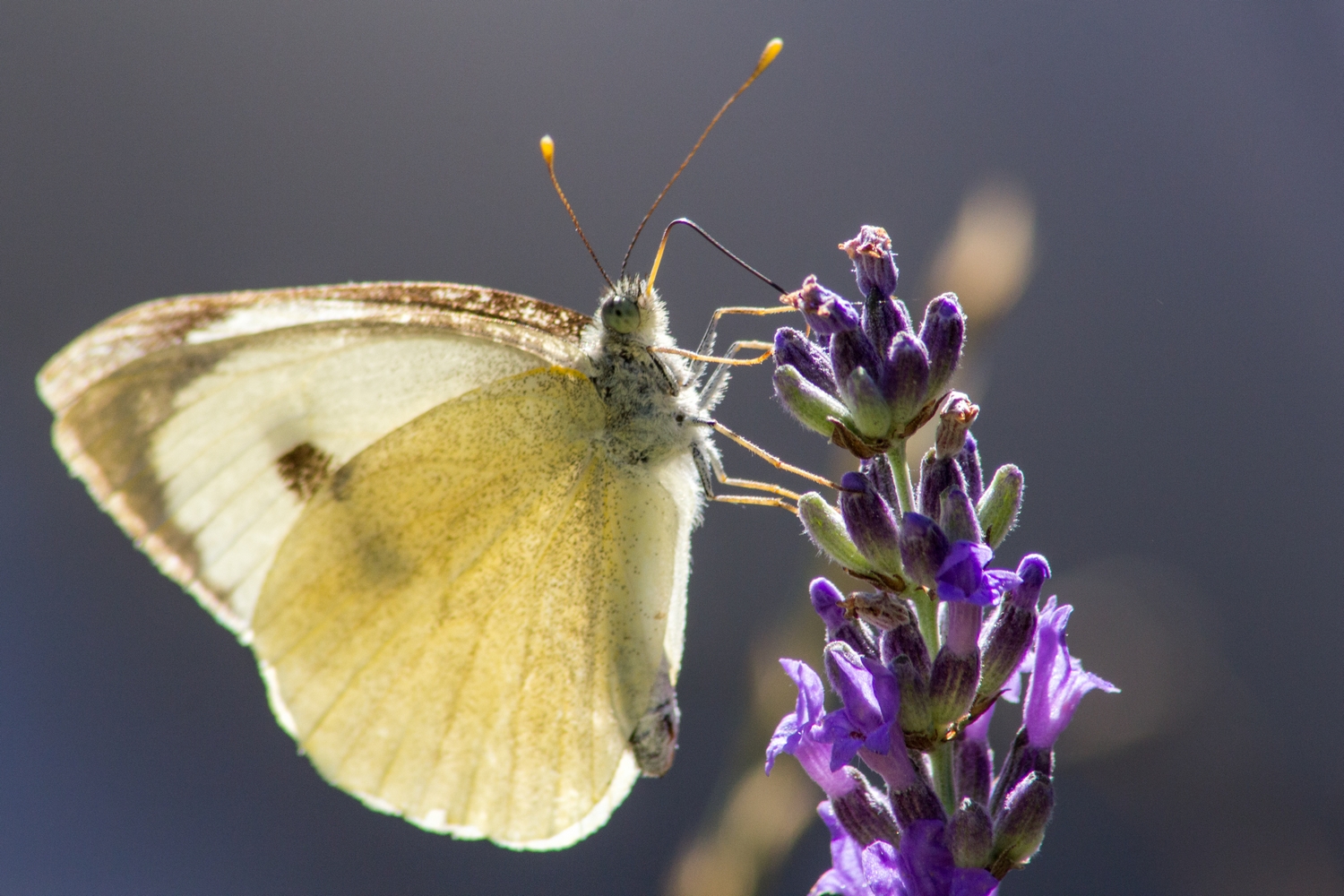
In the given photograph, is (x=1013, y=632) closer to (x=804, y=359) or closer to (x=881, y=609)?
(x=881, y=609)

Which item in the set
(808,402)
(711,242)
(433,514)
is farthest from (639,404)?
(808,402)

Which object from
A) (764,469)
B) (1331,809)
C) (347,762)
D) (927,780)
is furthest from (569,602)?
(1331,809)

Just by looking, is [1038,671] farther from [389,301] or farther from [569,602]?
[389,301]

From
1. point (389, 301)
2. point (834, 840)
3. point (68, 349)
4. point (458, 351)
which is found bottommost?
point (834, 840)

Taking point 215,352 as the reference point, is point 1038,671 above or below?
below

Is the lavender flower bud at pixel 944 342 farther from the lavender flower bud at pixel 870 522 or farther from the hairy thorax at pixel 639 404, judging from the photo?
the hairy thorax at pixel 639 404

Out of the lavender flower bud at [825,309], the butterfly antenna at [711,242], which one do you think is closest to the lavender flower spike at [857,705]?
the lavender flower bud at [825,309]

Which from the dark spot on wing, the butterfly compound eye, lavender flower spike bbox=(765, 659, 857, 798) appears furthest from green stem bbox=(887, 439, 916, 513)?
the dark spot on wing
